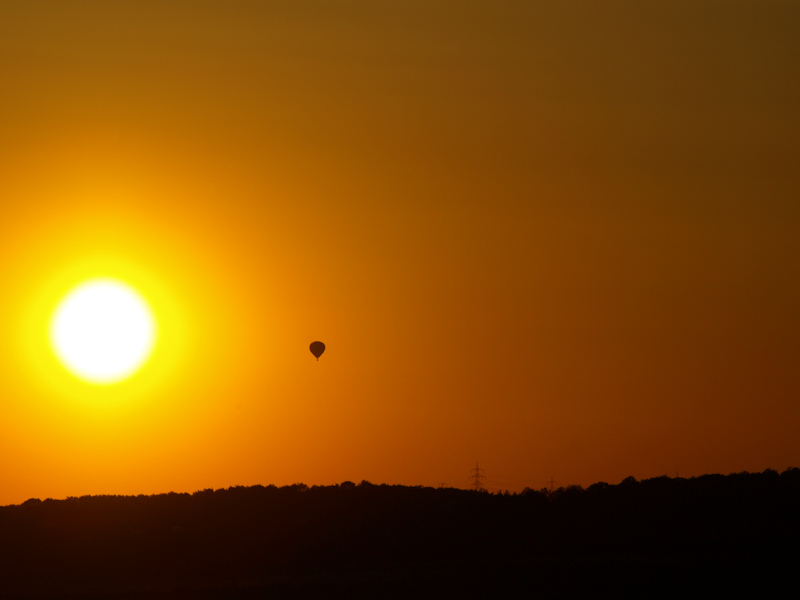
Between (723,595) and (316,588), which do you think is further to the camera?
(316,588)

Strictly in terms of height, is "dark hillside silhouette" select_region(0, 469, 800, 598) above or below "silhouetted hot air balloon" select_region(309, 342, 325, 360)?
below

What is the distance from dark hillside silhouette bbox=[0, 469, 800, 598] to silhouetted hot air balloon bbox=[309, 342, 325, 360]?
17.1 metres

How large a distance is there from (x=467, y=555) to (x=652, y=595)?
935 centimetres

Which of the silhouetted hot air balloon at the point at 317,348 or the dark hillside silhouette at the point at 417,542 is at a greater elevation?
the silhouetted hot air balloon at the point at 317,348

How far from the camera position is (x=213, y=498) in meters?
55.4

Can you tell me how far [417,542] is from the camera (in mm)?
44812

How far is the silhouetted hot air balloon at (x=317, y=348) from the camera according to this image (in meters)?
72.1

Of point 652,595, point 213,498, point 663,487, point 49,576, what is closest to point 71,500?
point 213,498

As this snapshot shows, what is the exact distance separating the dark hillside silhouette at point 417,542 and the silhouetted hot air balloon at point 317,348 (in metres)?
17.1

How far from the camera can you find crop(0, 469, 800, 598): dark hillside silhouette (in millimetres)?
37000

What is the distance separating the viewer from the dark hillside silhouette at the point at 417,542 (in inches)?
1457

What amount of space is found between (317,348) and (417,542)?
29.1 meters

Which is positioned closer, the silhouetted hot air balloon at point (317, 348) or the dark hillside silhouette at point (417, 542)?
the dark hillside silhouette at point (417, 542)

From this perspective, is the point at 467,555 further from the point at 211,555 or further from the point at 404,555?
the point at 211,555
